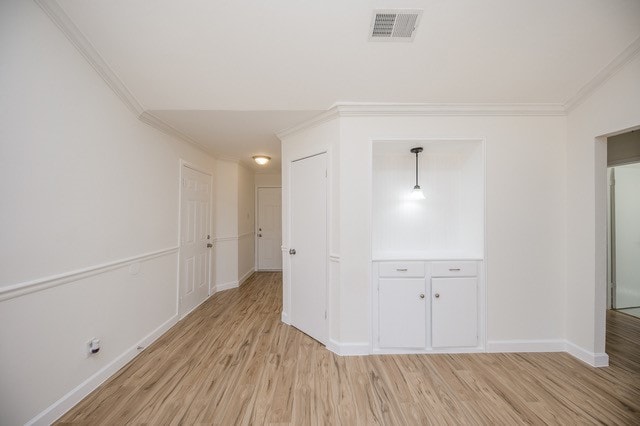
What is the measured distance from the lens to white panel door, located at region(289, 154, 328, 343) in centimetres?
260

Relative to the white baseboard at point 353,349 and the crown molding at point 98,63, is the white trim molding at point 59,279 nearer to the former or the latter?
the crown molding at point 98,63

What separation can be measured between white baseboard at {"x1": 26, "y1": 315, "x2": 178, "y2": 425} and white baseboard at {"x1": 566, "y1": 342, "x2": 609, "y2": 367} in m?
4.16

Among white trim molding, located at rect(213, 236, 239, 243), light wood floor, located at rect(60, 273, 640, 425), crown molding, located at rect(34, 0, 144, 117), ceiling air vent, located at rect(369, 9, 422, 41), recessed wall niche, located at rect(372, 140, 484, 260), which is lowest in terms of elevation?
light wood floor, located at rect(60, 273, 640, 425)

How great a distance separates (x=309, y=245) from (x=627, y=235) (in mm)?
4460

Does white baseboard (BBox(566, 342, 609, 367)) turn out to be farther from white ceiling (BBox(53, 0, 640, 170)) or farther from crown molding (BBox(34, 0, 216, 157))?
crown molding (BBox(34, 0, 216, 157))

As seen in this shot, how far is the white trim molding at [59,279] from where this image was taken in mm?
1349

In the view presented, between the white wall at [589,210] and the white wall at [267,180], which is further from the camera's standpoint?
the white wall at [267,180]

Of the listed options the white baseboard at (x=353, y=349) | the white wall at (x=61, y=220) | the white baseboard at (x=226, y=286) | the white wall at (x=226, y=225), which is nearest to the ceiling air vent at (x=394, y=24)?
the white wall at (x=61, y=220)

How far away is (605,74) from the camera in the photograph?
1971mm

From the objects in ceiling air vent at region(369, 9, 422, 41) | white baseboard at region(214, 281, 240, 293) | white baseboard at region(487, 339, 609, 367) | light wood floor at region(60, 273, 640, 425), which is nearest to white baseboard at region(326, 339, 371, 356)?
light wood floor at region(60, 273, 640, 425)

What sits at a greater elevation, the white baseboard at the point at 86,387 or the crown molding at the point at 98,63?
the crown molding at the point at 98,63

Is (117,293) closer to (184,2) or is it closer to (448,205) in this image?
(184,2)

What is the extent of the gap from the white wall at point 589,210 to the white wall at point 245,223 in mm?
4584

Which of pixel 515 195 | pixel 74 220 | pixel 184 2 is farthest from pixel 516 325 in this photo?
pixel 74 220
